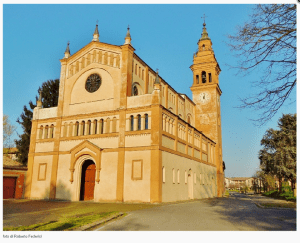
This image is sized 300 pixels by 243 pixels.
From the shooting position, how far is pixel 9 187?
27250mm

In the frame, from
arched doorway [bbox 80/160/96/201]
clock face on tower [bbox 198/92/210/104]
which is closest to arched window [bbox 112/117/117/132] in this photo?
arched doorway [bbox 80/160/96/201]

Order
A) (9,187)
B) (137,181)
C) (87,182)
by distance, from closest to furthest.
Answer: (137,181)
(87,182)
(9,187)

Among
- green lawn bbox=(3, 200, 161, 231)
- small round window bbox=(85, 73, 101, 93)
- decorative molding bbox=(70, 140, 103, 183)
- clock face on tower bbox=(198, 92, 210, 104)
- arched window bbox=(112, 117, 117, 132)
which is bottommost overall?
green lawn bbox=(3, 200, 161, 231)

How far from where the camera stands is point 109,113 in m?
25.4

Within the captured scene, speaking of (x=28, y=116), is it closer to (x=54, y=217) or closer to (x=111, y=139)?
(x=111, y=139)

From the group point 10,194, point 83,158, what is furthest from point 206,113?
point 10,194

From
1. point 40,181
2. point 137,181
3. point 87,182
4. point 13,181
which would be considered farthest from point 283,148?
point 13,181

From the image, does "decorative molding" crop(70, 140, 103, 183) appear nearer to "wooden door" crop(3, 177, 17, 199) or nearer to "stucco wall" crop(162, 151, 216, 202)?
"stucco wall" crop(162, 151, 216, 202)

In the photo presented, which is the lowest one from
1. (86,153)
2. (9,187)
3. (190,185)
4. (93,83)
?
(9,187)

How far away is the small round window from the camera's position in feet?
89.8

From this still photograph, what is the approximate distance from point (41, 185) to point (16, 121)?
50.3ft

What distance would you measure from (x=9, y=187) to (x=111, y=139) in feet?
39.7

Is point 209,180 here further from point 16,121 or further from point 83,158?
point 16,121

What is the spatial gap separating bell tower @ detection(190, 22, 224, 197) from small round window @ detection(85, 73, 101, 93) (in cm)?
1974
